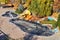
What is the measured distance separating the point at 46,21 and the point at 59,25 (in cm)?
282

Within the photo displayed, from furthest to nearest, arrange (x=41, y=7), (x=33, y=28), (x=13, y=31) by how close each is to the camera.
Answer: (x=41, y=7)
(x=33, y=28)
(x=13, y=31)

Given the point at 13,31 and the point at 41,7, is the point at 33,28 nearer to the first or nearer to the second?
the point at 13,31

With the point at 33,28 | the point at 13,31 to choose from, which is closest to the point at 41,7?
the point at 33,28

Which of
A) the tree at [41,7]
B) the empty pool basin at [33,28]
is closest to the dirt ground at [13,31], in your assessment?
the empty pool basin at [33,28]

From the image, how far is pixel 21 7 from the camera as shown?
21.6 meters

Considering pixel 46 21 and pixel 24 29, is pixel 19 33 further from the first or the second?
pixel 46 21

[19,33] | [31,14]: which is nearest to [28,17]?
[31,14]

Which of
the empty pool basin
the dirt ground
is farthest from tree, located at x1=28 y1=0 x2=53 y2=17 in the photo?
the dirt ground

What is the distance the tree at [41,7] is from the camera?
60.5 feet

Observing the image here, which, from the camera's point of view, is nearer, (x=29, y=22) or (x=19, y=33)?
(x=19, y=33)

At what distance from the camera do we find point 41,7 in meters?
18.5

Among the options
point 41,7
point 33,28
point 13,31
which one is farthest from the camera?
point 41,7

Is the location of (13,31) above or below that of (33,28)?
above

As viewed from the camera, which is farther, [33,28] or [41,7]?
[41,7]
